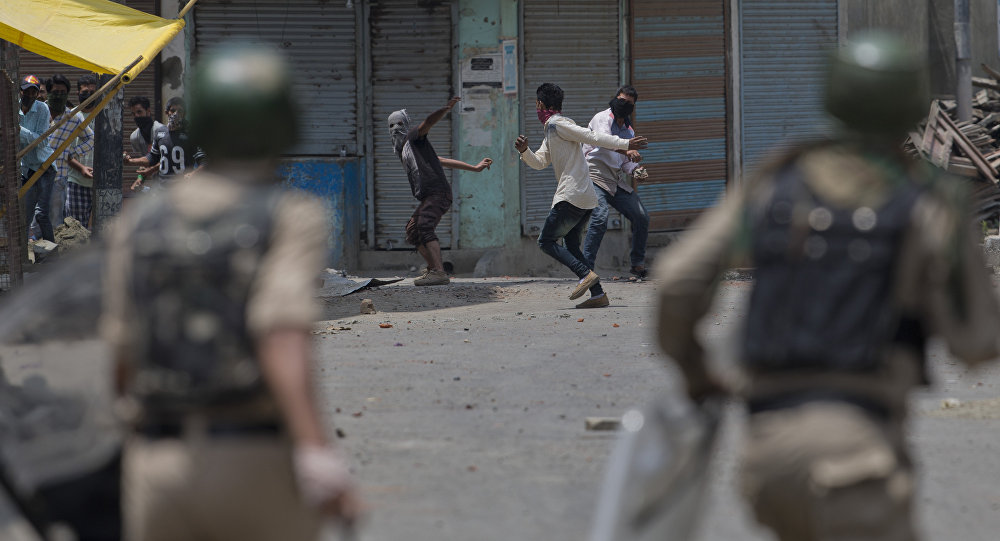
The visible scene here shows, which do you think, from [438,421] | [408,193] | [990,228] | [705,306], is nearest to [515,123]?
[408,193]

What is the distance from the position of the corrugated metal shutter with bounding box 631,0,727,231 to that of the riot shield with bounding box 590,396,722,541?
1262cm

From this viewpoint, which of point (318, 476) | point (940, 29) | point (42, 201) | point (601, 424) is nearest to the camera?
point (318, 476)

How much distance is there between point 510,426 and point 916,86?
144 inches

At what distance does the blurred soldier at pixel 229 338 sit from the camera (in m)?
2.38

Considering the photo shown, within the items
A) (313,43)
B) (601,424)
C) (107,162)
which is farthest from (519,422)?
(313,43)

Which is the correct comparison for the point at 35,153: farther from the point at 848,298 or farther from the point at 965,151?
the point at 848,298

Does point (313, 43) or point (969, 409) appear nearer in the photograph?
point (969, 409)

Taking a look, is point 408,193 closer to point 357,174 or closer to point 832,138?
point 357,174

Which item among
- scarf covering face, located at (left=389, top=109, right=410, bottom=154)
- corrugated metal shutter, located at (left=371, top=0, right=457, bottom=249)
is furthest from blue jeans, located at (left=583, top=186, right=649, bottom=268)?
corrugated metal shutter, located at (left=371, top=0, right=457, bottom=249)

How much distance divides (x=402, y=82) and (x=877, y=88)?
40.5 ft

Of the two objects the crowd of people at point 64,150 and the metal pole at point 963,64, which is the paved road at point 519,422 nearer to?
the crowd of people at point 64,150

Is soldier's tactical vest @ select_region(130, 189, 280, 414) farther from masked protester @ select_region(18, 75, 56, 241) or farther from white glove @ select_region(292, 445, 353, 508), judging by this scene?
masked protester @ select_region(18, 75, 56, 241)

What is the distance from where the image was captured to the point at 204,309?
2463 millimetres

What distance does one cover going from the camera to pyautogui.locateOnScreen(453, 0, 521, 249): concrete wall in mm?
14711
